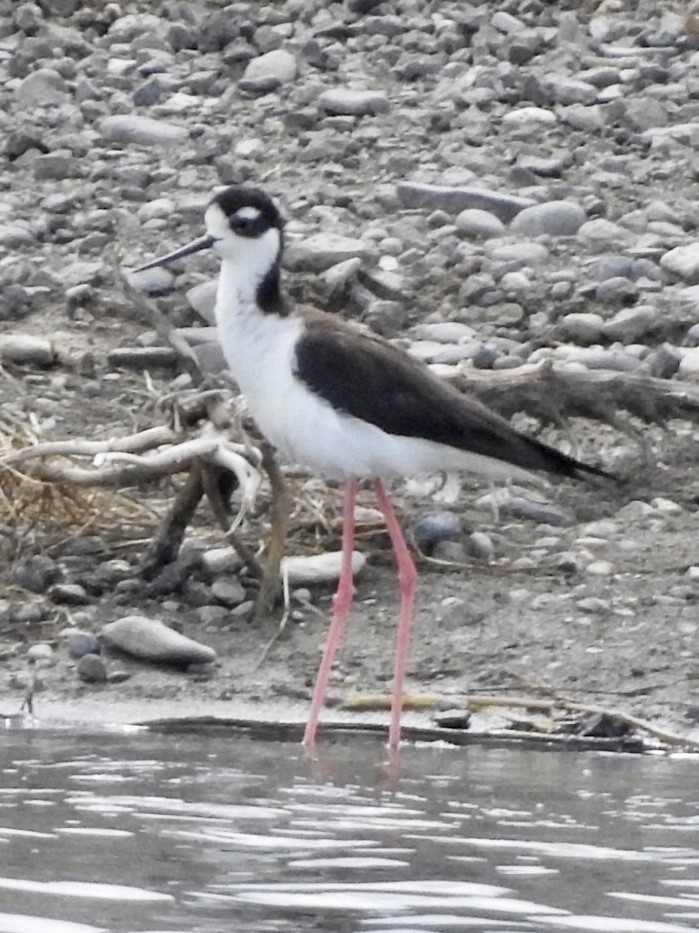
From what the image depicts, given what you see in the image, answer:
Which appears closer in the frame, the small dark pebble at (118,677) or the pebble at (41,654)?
the small dark pebble at (118,677)

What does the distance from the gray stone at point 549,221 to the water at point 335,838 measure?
3.93 meters

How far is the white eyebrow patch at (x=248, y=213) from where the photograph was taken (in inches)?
259

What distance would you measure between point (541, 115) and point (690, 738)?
5.29 m

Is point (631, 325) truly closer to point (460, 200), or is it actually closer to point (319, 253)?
point (319, 253)

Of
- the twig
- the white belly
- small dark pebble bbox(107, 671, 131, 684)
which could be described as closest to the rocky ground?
small dark pebble bbox(107, 671, 131, 684)

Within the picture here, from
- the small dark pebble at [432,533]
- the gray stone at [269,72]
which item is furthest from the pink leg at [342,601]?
the gray stone at [269,72]

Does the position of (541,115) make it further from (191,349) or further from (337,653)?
(337,653)

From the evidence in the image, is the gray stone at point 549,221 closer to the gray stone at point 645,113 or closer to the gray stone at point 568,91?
the gray stone at point 645,113

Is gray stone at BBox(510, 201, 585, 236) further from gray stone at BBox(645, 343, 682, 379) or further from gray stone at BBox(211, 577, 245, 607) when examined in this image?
gray stone at BBox(211, 577, 245, 607)

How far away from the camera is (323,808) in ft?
16.8

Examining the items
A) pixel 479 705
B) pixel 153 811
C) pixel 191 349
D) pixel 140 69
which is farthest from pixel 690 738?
pixel 140 69

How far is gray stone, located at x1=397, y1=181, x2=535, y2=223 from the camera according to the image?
379 inches

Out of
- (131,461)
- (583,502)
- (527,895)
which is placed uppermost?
(527,895)

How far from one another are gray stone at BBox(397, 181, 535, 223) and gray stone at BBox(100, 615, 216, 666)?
12.1ft
